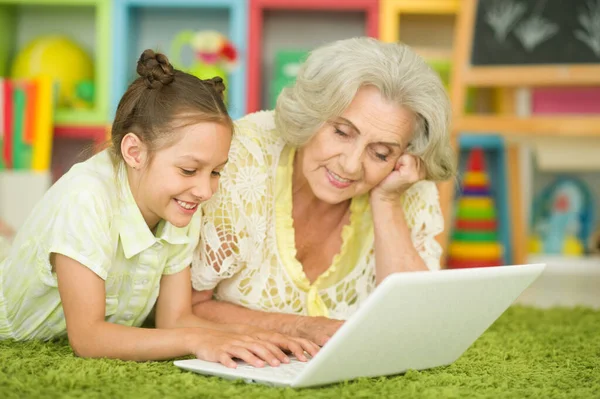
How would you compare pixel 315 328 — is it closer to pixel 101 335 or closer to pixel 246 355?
pixel 246 355

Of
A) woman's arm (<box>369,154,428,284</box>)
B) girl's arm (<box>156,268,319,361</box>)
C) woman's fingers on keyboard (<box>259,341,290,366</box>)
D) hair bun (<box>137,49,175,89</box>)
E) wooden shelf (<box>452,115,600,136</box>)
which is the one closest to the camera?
woman's fingers on keyboard (<box>259,341,290,366</box>)

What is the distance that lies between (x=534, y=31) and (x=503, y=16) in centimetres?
13

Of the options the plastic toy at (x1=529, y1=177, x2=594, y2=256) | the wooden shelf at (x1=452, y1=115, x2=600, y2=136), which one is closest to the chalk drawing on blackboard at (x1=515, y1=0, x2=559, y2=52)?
the wooden shelf at (x1=452, y1=115, x2=600, y2=136)

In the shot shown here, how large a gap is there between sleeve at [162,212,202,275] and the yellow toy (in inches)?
80.9

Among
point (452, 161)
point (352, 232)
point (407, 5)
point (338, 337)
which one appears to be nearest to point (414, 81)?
point (452, 161)

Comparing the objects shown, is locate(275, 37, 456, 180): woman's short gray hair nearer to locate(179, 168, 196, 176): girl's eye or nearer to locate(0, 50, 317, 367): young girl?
locate(0, 50, 317, 367): young girl

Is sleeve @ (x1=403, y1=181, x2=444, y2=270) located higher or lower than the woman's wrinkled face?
lower

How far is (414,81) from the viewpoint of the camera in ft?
5.31

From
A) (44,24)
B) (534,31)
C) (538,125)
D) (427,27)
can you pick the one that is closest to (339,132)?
(538,125)

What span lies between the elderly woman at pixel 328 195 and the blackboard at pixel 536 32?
4.25ft

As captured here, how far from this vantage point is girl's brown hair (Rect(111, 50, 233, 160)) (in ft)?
4.56

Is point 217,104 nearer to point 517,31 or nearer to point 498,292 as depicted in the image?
point 498,292

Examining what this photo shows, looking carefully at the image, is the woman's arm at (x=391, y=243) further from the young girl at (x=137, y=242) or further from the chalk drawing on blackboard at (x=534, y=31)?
the chalk drawing on blackboard at (x=534, y=31)

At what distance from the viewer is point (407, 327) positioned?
1138 millimetres
